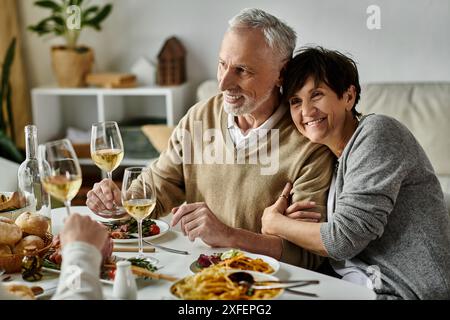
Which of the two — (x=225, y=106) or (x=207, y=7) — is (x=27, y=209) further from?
(x=207, y=7)

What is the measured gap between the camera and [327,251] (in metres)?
1.69

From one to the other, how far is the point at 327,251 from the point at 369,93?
196 centimetres

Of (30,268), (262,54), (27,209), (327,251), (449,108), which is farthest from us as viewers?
(449,108)

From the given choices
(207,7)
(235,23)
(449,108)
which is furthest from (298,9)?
(235,23)

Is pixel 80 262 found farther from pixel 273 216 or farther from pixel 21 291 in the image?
pixel 273 216

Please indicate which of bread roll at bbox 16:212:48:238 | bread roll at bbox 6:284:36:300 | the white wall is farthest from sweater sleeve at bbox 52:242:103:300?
the white wall

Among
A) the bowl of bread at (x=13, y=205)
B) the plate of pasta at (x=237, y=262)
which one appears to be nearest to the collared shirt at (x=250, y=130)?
the plate of pasta at (x=237, y=262)

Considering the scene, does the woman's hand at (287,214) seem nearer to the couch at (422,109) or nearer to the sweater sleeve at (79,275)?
the sweater sleeve at (79,275)

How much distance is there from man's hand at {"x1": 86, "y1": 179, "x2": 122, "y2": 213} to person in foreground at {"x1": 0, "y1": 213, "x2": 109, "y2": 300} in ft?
1.85

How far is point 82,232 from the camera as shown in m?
1.31

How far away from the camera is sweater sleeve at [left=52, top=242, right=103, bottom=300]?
1250mm

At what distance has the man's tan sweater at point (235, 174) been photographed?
6.40 feet

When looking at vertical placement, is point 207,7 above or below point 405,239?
above

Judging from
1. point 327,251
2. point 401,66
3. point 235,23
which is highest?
point 235,23
